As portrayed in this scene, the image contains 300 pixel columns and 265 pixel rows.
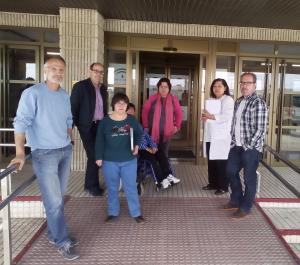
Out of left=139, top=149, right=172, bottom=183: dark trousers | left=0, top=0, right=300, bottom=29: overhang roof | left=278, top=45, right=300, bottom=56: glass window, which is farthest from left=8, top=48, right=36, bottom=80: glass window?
left=278, top=45, right=300, bottom=56: glass window

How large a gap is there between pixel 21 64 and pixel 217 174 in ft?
13.4

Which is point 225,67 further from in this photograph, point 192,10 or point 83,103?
point 83,103

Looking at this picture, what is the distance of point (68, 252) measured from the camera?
2.90m

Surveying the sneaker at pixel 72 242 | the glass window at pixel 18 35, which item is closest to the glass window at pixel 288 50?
the glass window at pixel 18 35

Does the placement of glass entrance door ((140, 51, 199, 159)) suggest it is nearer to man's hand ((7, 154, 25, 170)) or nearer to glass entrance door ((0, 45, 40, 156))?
glass entrance door ((0, 45, 40, 156))

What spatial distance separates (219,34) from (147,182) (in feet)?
10.1

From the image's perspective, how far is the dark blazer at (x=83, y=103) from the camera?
13.7 feet

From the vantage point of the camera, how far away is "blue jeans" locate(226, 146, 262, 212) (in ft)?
11.8

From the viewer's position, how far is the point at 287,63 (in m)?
6.67

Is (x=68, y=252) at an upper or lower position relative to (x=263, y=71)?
lower

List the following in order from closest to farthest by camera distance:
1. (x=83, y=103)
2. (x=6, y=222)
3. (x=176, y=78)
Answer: (x=6, y=222) < (x=83, y=103) < (x=176, y=78)

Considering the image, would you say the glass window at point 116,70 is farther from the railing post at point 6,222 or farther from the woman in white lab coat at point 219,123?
the railing post at point 6,222

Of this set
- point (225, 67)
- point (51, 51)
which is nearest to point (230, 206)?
point (225, 67)

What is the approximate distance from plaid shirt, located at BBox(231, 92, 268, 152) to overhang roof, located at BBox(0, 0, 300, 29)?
1861 mm
